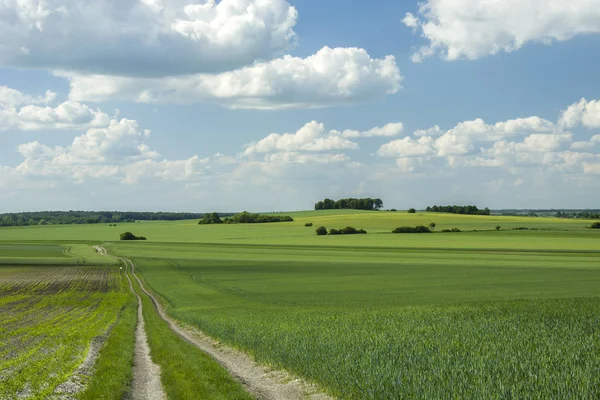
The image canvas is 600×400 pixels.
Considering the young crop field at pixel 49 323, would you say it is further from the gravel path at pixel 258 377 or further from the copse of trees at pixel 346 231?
the copse of trees at pixel 346 231

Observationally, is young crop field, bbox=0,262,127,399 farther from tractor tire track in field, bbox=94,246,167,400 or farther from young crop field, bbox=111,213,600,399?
young crop field, bbox=111,213,600,399

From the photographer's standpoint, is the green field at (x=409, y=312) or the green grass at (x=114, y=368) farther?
the green grass at (x=114, y=368)

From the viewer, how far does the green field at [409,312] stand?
569 inches

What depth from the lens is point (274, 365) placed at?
1948cm

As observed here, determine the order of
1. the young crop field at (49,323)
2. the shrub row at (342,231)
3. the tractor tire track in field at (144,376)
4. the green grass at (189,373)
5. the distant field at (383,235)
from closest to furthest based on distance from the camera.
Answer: the green grass at (189,373)
the tractor tire track in field at (144,376)
the young crop field at (49,323)
the distant field at (383,235)
the shrub row at (342,231)

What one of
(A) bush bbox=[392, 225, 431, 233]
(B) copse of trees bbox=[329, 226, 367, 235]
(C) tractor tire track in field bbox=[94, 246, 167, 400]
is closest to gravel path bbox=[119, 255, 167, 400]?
(C) tractor tire track in field bbox=[94, 246, 167, 400]

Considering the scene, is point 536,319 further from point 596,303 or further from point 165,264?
point 165,264

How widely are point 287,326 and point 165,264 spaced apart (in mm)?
58798

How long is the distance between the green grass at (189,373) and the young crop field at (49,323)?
2.60 m

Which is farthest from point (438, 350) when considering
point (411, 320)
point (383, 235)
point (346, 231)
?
point (346, 231)

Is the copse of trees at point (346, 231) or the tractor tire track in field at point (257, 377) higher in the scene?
the copse of trees at point (346, 231)

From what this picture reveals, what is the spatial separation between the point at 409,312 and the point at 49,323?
18483 mm

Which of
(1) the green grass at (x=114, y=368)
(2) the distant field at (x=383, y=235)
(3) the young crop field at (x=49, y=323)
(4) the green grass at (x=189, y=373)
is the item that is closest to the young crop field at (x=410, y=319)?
(4) the green grass at (x=189, y=373)

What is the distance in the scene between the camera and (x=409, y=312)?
30203 millimetres
